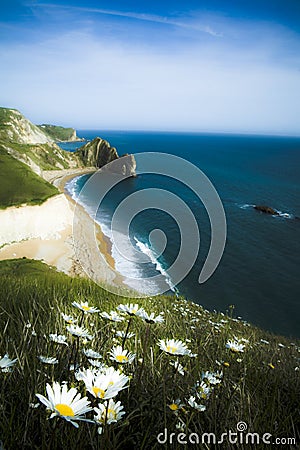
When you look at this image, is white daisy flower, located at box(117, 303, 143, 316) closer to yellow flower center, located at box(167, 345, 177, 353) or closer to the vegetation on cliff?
yellow flower center, located at box(167, 345, 177, 353)

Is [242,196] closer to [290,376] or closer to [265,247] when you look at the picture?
[265,247]

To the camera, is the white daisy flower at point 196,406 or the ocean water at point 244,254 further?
the ocean water at point 244,254

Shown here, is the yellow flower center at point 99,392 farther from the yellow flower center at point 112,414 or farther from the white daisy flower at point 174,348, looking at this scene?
the white daisy flower at point 174,348

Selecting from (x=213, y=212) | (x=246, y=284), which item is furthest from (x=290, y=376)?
(x=213, y=212)

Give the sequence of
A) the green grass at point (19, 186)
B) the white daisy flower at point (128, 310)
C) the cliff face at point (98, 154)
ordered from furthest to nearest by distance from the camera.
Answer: the cliff face at point (98, 154) → the green grass at point (19, 186) → the white daisy flower at point (128, 310)

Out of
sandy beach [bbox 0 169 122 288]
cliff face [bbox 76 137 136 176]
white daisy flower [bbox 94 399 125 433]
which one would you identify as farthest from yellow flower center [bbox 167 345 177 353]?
cliff face [bbox 76 137 136 176]

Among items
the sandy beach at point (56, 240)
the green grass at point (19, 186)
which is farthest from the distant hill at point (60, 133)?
the sandy beach at point (56, 240)
